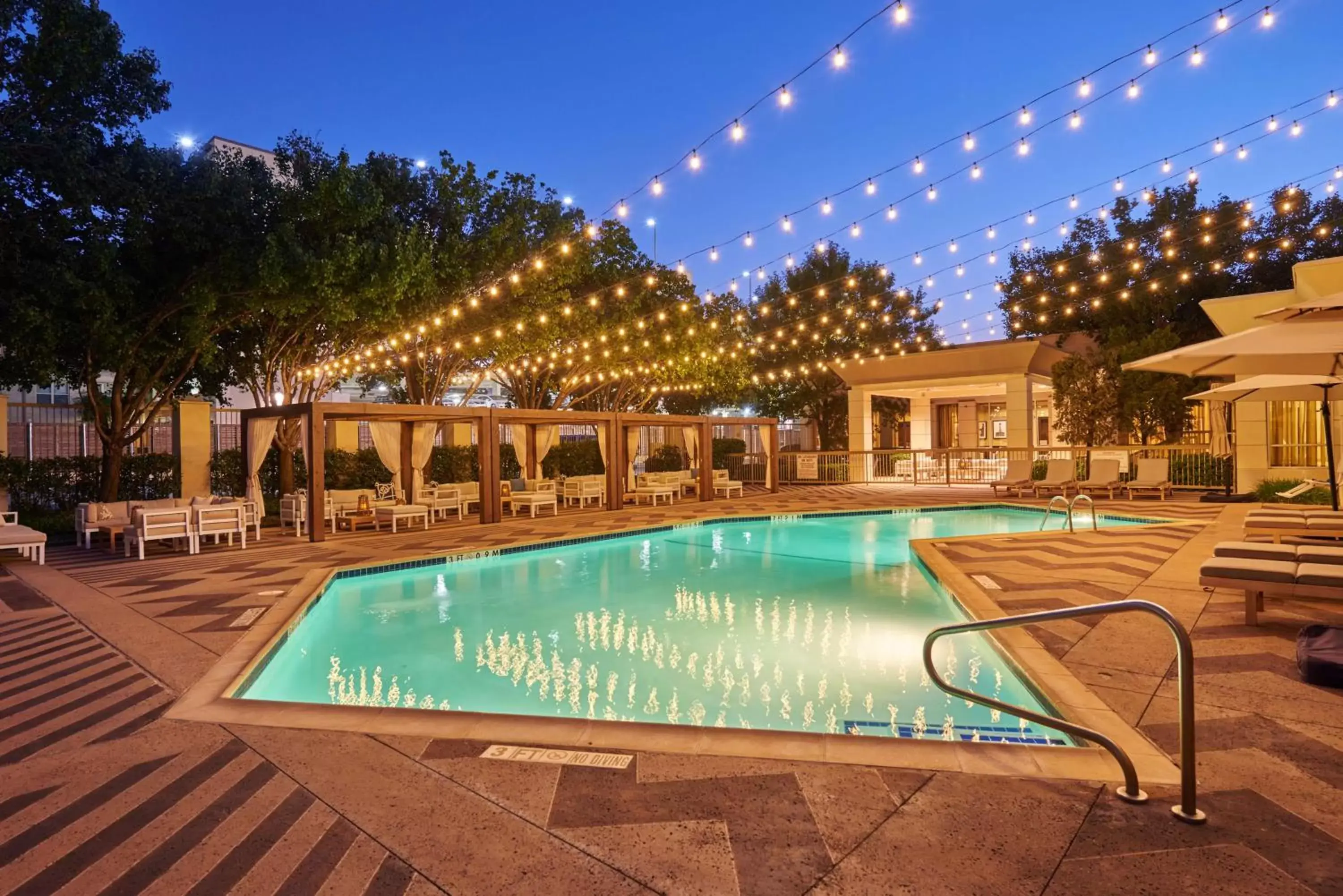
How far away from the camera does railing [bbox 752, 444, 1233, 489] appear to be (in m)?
15.6

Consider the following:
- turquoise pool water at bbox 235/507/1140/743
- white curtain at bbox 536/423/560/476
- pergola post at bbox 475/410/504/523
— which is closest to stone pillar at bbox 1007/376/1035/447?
turquoise pool water at bbox 235/507/1140/743

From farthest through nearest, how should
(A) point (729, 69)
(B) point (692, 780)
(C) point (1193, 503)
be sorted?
(C) point (1193, 503) → (A) point (729, 69) → (B) point (692, 780)

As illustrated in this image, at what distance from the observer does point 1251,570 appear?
185 inches

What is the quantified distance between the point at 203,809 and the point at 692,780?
180 centimetres

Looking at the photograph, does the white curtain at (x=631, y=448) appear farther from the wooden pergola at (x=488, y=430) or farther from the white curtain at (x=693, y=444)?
the white curtain at (x=693, y=444)

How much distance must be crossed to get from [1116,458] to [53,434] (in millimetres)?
21020

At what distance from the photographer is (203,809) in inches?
105

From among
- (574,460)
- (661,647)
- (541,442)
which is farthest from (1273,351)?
(574,460)

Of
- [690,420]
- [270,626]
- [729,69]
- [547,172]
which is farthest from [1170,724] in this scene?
[547,172]

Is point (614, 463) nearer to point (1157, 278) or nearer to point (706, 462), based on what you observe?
point (706, 462)

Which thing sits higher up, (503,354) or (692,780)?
(503,354)

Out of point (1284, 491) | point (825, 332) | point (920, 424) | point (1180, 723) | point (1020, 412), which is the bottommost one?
point (1180, 723)

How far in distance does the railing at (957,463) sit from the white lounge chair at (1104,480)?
65 cm

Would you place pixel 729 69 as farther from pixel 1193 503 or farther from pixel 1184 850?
pixel 1193 503
